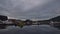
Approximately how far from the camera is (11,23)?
222ft

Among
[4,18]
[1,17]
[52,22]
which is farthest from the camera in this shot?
A: [52,22]

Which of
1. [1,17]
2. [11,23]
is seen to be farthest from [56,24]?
[1,17]

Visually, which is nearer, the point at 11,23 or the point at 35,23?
the point at 11,23

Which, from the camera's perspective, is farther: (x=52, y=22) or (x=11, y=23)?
(x=52, y=22)

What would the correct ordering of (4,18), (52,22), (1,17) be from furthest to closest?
(52,22) → (4,18) → (1,17)

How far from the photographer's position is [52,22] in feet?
270

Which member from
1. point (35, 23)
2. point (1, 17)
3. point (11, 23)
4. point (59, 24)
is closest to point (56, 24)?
point (59, 24)

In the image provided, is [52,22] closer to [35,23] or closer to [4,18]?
[35,23]

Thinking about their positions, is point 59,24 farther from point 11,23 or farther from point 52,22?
point 11,23

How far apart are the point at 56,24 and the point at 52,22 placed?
4302mm

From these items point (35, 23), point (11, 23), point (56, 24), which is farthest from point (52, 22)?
point (11, 23)

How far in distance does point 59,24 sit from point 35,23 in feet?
53.3

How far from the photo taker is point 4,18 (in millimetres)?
65812

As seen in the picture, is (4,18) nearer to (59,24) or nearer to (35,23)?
(35,23)
